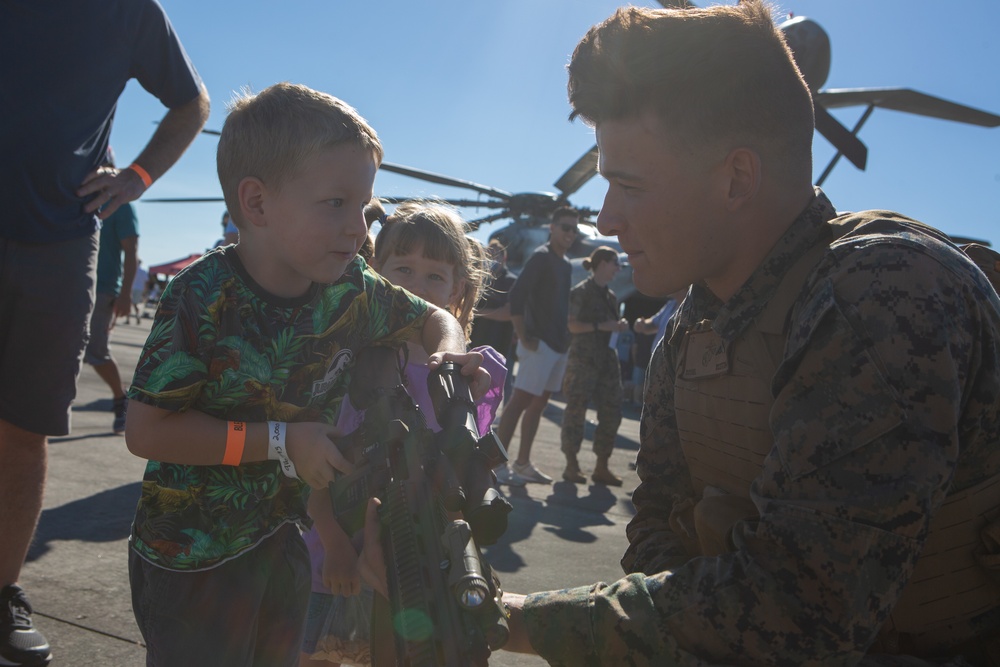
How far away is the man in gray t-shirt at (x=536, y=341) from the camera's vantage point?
696 cm

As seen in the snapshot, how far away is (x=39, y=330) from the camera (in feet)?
9.36

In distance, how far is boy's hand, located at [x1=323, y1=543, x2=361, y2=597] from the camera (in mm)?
2053

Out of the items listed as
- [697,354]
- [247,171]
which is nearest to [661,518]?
[697,354]

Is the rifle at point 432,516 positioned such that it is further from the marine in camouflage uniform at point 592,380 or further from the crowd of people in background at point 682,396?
the marine in camouflage uniform at point 592,380

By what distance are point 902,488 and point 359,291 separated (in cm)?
140

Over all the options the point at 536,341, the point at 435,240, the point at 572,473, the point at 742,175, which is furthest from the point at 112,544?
the point at 572,473

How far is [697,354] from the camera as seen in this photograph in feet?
5.89

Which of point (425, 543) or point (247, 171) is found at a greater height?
point (247, 171)

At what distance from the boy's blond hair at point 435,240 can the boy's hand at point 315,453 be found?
134 cm

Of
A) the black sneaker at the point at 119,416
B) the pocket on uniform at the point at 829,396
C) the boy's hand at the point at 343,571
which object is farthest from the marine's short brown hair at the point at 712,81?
the black sneaker at the point at 119,416

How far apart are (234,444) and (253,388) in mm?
155

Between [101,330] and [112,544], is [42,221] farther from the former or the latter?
[101,330]

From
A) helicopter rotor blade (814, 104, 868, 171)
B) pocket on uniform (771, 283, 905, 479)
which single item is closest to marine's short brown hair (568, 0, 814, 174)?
pocket on uniform (771, 283, 905, 479)

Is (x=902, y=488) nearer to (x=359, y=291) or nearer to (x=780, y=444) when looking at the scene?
(x=780, y=444)
